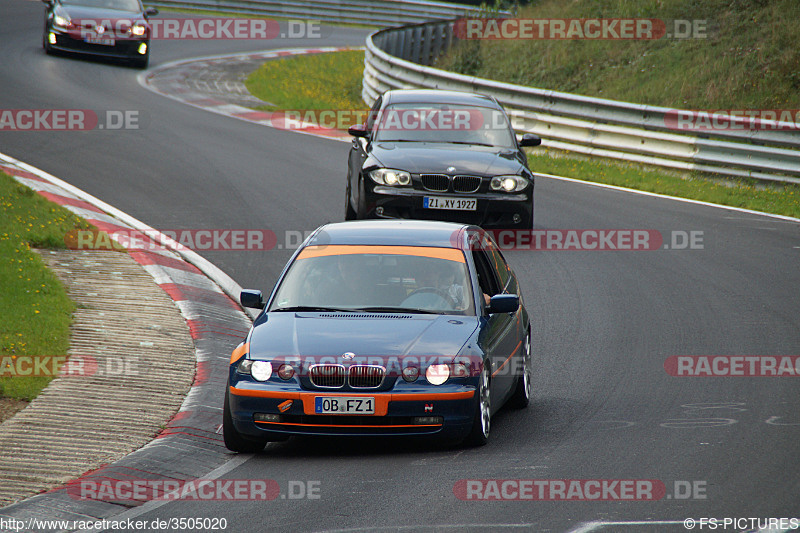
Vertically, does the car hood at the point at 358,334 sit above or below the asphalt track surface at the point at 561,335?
above

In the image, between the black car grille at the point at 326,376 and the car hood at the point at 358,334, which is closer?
the black car grille at the point at 326,376

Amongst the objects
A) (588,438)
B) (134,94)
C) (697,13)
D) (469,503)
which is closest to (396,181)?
(588,438)

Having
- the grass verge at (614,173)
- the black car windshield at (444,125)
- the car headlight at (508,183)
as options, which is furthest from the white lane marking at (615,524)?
the grass verge at (614,173)

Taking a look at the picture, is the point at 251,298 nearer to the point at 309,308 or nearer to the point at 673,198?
the point at 309,308

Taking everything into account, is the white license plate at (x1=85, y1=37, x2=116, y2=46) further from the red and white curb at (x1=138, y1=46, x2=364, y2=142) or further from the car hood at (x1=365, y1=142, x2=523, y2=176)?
the car hood at (x1=365, y1=142, x2=523, y2=176)

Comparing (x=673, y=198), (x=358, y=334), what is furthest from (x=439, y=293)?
(x=673, y=198)

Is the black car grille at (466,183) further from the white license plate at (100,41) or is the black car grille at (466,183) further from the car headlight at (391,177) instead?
the white license plate at (100,41)

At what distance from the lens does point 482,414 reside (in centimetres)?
754

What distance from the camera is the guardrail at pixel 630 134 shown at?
18156 mm

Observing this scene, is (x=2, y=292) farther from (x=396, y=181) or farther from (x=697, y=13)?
(x=697, y=13)

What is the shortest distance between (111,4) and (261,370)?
897 inches


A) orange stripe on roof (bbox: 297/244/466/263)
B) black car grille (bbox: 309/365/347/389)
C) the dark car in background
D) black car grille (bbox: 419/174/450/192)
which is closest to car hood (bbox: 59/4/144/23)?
the dark car in background

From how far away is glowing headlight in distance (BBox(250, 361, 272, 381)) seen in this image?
738 centimetres

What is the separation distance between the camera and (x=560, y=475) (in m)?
6.84
